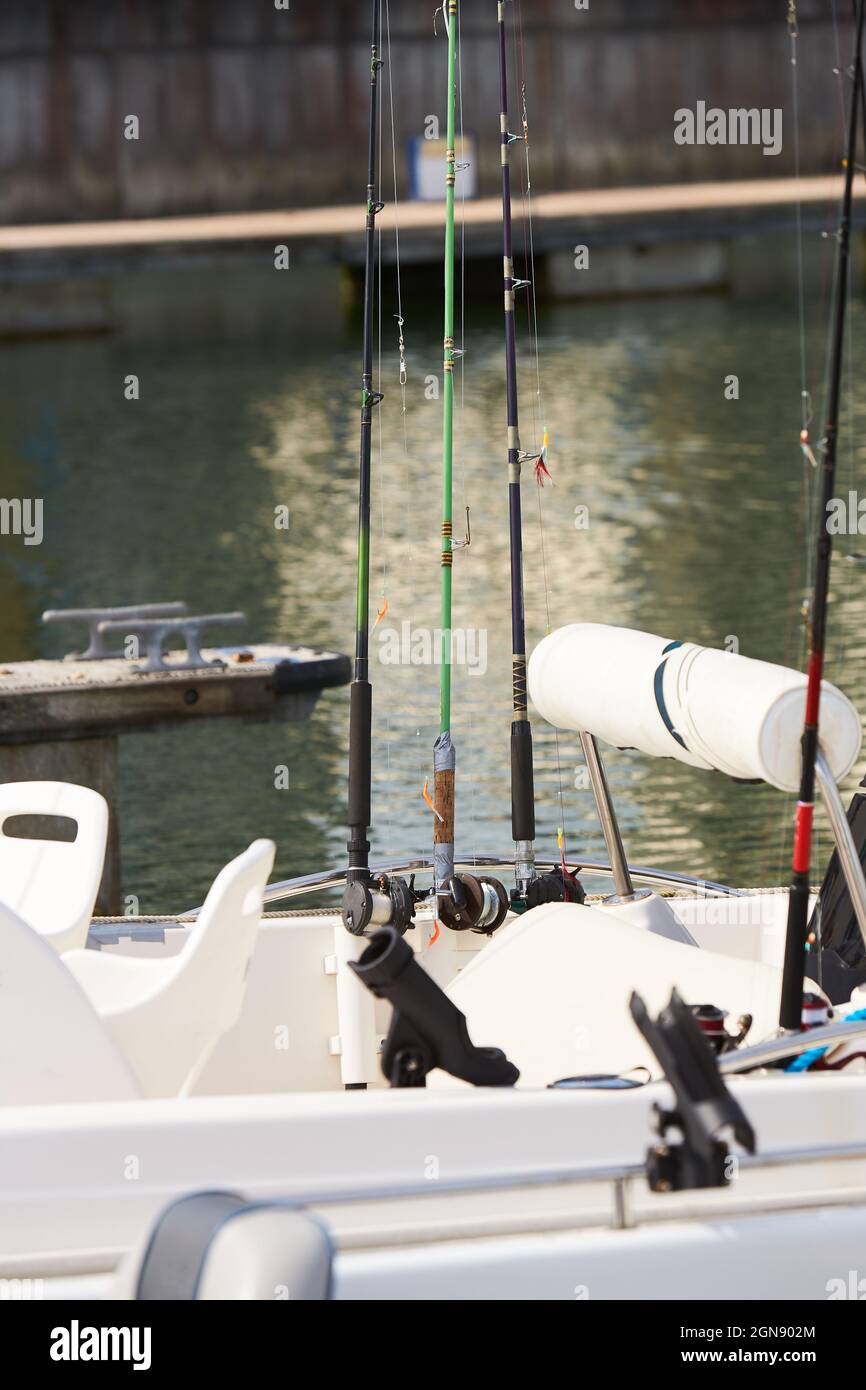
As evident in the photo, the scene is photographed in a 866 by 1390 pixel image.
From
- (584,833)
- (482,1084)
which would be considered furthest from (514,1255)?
(584,833)

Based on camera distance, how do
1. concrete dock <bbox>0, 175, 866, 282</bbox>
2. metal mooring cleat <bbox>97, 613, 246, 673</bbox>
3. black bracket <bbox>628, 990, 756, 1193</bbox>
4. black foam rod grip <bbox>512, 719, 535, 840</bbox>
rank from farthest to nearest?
concrete dock <bbox>0, 175, 866, 282</bbox> → metal mooring cleat <bbox>97, 613, 246, 673</bbox> → black foam rod grip <bbox>512, 719, 535, 840</bbox> → black bracket <bbox>628, 990, 756, 1193</bbox>

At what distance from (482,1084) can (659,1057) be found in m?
0.51

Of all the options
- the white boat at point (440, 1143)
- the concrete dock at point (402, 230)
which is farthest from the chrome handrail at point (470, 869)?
the concrete dock at point (402, 230)

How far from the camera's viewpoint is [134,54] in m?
28.5

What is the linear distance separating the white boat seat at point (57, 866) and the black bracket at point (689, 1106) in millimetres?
1723

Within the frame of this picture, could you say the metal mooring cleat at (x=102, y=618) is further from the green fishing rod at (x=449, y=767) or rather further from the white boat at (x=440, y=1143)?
the white boat at (x=440, y=1143)

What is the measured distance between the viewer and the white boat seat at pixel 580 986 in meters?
4.52

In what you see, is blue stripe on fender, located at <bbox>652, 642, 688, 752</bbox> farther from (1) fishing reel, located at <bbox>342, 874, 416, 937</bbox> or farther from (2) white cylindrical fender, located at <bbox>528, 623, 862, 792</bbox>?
(1) fishing reel, located at <bbox>342, 874, 416, 937</bbox>

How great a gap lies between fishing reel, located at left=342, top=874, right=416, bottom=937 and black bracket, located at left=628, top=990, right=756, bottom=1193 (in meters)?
1.30

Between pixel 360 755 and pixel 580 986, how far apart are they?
937 mm

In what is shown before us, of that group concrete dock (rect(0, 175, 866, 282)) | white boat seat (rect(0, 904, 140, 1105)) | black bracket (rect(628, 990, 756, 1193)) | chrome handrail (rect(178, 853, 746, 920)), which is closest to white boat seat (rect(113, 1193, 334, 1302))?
white boat seat (rect(0, 904, 140, 1105))

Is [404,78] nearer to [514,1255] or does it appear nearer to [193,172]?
[193,172]

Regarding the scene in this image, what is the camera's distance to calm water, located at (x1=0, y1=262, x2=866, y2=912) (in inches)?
386

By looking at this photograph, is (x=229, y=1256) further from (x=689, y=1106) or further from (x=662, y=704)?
(x=662, y=704)
